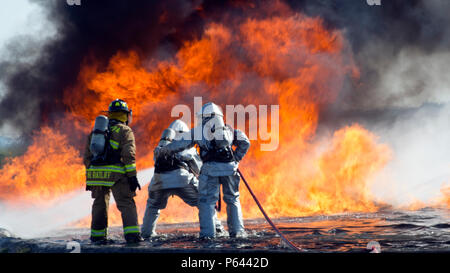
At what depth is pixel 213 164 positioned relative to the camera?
726cm

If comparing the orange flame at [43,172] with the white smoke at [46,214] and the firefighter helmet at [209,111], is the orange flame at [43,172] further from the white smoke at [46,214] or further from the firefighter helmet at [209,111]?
the firefighter helmet at [209,111]

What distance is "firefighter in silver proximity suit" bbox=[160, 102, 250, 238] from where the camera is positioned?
7184 mm

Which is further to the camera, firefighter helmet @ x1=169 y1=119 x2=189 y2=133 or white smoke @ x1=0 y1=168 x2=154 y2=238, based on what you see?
white smoke @ x1=0 y1=168 x2=154 y2=238

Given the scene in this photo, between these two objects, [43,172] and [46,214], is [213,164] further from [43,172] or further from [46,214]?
[46,214]

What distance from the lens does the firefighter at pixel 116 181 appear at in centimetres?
663

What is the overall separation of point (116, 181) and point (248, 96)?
28.6 feet

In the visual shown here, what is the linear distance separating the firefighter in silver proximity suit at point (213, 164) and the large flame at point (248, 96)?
6.47m

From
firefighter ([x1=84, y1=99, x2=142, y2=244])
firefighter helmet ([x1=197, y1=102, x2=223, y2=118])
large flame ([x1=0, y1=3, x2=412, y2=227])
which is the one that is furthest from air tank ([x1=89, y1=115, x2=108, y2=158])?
large flame ([x1=0, y1=3, x2=412, y2=227])

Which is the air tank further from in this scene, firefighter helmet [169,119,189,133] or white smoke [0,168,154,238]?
white smoke [0,168,154,238]

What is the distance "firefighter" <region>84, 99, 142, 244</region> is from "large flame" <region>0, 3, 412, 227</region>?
22.9 feet

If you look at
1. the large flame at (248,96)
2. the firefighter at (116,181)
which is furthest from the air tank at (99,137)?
the large flame at (248,96)
